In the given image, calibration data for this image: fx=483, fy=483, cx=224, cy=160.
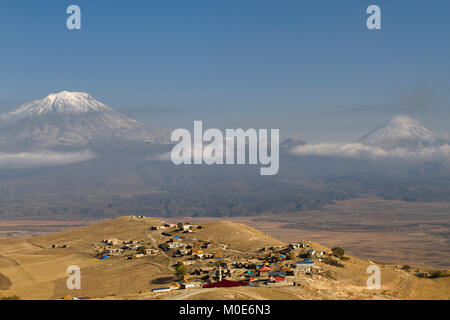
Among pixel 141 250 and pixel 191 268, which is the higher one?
pixel 191 268

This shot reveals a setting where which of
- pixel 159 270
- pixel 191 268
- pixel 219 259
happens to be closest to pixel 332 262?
pixel 219 259

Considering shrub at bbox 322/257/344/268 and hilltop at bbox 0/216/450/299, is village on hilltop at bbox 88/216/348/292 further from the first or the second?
hilltop at bbox 0/216/450/299

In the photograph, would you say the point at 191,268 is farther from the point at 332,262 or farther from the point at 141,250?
the point at 332,262

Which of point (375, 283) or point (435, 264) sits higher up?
point (375, 283)

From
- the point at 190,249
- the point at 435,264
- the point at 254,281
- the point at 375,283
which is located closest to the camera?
the point at 254,281

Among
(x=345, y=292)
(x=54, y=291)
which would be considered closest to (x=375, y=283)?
(x=345, y=292)

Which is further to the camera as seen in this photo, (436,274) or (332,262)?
(332,262)

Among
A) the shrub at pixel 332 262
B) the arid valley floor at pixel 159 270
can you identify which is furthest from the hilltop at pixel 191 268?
the shrub at pixel 332 262

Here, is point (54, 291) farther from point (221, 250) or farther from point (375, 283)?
point (375, 283)
